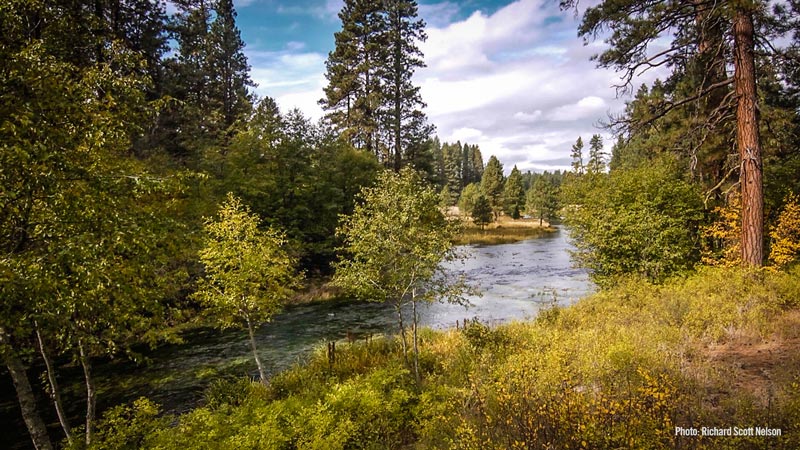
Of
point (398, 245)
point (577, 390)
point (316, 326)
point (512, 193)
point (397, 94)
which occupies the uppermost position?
point (397, 94)

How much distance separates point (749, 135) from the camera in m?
11.1

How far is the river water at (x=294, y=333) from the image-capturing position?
13.2 meters

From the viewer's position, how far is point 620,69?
40.9 feet

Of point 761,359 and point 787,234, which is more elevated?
point 787,234

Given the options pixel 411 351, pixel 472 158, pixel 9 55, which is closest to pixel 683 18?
pixel 411 351

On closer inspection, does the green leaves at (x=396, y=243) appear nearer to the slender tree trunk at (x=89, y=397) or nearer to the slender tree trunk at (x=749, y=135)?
the slender tree trunk at (x=89, y=397)

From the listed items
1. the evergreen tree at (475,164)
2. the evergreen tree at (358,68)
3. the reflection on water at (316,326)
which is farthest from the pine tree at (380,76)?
the evergreen tree at (475,164)

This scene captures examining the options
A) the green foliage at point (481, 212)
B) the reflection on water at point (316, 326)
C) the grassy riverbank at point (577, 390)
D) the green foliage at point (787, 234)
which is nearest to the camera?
the grassy riverbank at point (577, 390)

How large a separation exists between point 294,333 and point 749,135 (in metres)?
18.3

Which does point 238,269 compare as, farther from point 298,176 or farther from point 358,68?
point 358,68

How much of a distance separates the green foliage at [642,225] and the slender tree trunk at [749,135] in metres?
3.08

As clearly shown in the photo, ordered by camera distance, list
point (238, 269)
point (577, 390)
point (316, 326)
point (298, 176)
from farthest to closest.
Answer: point (298, 176)
point (316, 326)
point (238, 269)
point (577, 390)

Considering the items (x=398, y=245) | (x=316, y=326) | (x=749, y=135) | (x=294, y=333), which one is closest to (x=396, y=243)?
(x=398, y=245)

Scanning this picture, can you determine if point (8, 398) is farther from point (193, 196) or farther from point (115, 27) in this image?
point (115, 27)
